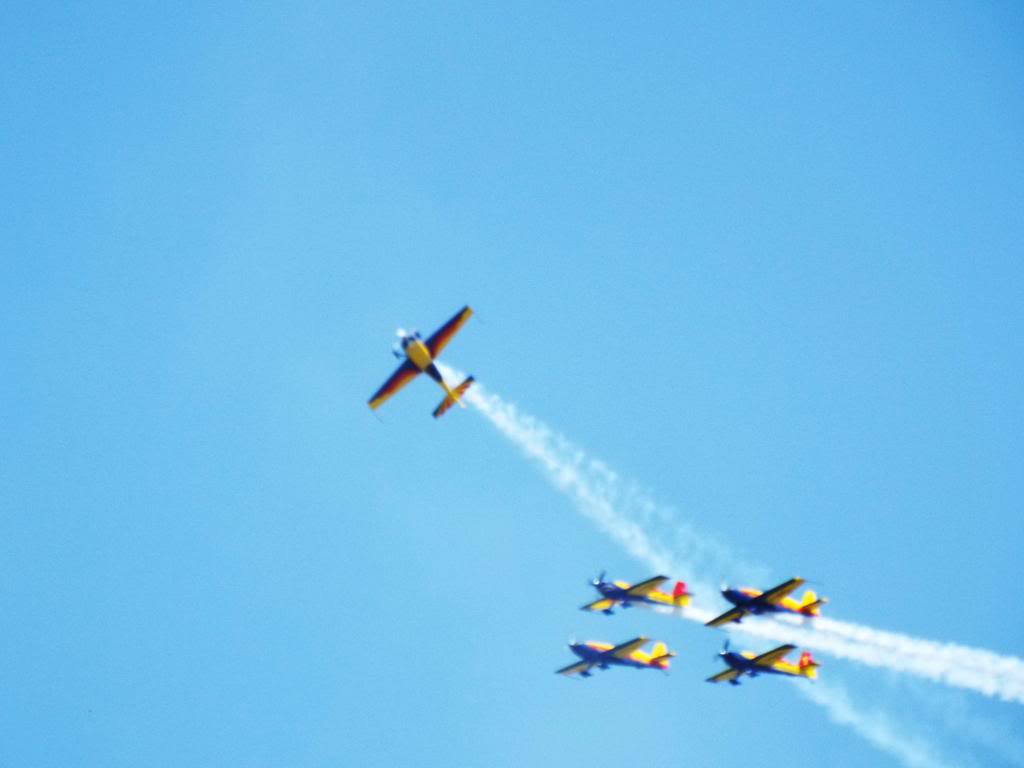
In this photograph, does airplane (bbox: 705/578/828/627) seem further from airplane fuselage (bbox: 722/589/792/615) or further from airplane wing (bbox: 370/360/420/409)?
airplane wing (bbox: 370/360/420/409)

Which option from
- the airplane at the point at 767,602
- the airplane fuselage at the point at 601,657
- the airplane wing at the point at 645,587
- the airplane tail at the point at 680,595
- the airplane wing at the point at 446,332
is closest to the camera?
the airplane wing at the point at 446,332

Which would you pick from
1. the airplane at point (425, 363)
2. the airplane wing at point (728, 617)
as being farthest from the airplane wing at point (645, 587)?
the airplane at point (425, 363)

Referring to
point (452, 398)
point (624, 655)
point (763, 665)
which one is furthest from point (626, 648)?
point (452, 398)

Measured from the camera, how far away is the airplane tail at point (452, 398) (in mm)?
59500

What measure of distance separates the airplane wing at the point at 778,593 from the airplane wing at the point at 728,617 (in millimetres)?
1966

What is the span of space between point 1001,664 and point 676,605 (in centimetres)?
2222

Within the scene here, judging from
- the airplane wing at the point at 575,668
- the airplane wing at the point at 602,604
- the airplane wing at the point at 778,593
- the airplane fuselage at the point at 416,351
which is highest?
the airplane wing at the point at 778,593

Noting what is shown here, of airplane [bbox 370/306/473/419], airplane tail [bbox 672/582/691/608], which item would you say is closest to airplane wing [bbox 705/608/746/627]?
airplane tail [bbox 672/582/691/608]

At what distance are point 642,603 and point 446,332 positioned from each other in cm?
2544

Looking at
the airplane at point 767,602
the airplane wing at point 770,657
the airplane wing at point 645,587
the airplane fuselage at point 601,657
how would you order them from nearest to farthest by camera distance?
the airplane at point 767,602, the airplane wing at point 770,657, the airplane wing at point 645,587, the airplane fuselage at point 601,657

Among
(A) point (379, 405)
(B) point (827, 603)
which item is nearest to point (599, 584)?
(B) point (827, 603)

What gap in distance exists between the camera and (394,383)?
60.5 metres

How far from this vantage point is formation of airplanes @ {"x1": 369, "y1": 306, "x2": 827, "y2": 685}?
57.7 m

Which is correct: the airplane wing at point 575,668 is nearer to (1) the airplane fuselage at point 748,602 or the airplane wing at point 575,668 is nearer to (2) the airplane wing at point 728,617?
(2) the airplane wing at point 728,617
